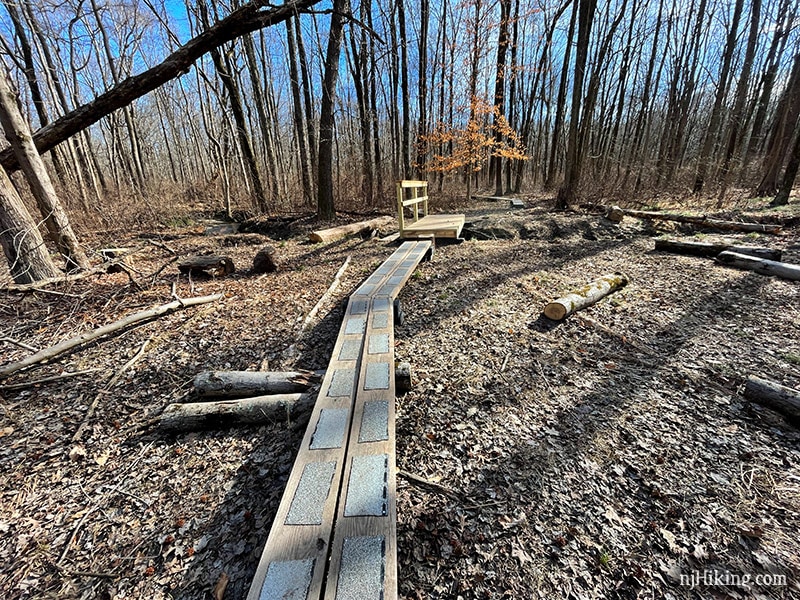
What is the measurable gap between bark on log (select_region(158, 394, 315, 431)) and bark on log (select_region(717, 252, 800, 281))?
21.3 feet

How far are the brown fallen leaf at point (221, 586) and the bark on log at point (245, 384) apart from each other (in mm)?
1230

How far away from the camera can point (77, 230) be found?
8258mm

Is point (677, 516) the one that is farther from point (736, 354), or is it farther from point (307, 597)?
point (736, 354)

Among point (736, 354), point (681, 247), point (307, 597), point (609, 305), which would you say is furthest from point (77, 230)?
point (681, 247)

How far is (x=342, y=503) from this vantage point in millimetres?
1588

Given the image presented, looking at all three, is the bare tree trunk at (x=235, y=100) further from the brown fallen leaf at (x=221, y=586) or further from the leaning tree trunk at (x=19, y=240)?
the brown fallen leaf at (x=221, y=586)

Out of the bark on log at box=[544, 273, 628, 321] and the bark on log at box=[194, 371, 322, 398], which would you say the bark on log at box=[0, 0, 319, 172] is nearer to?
the bark on log at box=[194, 371, 322, 398]

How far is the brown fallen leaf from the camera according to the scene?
1.44 meters

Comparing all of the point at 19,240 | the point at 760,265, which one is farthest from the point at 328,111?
the point at 760,265

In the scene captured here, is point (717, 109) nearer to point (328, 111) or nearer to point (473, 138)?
point (473, 138)

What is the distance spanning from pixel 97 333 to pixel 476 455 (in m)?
3.72

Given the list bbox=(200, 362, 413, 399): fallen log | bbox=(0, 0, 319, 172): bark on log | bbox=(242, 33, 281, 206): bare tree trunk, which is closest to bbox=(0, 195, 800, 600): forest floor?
bbox=(200, 362, 413, 399): fallen log

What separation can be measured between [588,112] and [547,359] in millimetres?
10761

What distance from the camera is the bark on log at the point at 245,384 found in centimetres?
256
